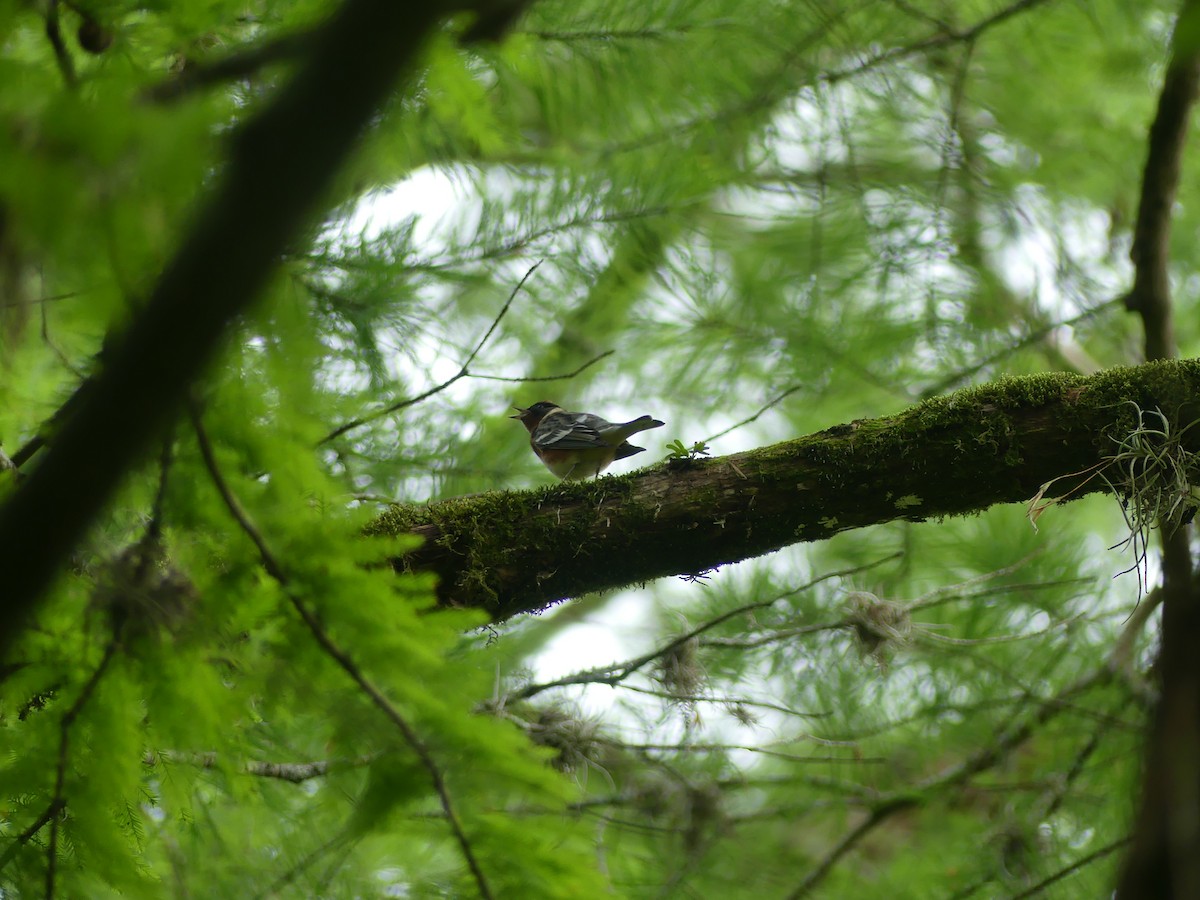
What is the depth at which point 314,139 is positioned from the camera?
3.34 ft

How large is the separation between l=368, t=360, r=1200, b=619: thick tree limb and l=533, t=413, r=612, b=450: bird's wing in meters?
1.21

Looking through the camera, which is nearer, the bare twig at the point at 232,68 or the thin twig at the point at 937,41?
the bare twig at the point at 232,68

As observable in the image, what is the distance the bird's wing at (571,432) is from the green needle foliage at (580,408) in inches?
8.2

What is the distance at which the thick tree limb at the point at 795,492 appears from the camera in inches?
117

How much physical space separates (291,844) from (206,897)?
1.21 feet

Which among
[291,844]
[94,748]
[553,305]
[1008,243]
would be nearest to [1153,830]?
[94,748]

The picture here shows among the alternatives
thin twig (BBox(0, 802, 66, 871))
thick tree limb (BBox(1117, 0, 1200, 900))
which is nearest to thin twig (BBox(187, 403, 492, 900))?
thin twig (BBox(0, 802, 66, 871))

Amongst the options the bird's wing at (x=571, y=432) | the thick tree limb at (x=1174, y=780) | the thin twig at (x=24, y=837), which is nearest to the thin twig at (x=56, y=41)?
the thin twig at (x=24, y=837)

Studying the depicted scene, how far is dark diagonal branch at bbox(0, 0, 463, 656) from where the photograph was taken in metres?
1.01

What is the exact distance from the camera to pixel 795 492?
3021 mm

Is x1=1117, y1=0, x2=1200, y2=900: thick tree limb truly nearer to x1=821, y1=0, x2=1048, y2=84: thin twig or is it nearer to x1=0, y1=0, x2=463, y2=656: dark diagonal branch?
x1=0, y1=0, x2=463, y2=656: dark diagonal branch

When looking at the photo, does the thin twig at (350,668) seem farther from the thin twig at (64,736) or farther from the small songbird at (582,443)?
the small songbird at (582,443)

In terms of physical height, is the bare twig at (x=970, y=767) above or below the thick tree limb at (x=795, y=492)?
below

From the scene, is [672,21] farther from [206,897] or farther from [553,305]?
[206,897]
